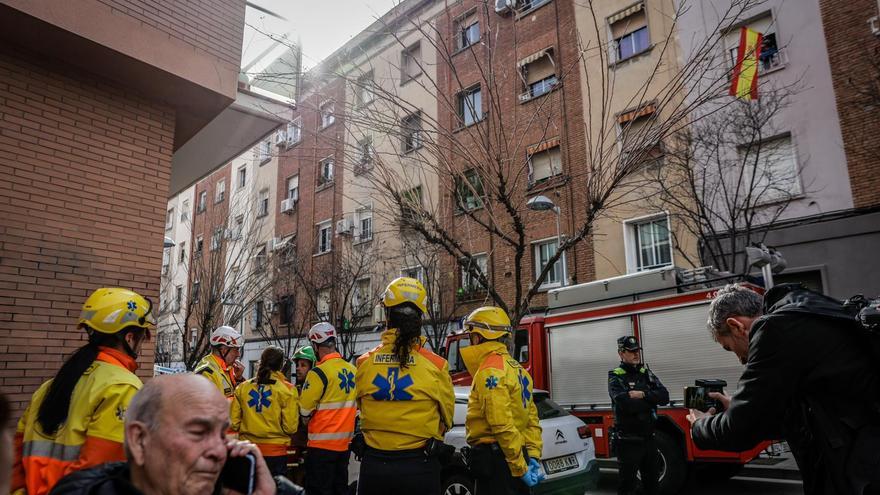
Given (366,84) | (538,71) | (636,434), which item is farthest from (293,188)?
(636,434)

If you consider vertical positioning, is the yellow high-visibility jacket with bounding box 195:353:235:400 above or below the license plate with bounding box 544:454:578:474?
above

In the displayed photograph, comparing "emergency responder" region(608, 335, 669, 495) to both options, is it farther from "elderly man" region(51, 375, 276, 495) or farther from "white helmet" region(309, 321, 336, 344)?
"elderly man" region(51, 375, 276, 495)

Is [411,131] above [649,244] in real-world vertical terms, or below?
below

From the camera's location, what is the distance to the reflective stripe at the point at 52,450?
8.43ft

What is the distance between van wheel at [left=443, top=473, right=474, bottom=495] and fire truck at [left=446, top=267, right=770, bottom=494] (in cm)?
315

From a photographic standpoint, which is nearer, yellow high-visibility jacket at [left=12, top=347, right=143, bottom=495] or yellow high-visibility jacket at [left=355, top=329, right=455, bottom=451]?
yellow high-visibility jacket at [left=12, top=347, right=143, bottom=495]

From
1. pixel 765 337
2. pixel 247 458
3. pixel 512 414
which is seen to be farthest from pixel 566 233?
pixel 247 458

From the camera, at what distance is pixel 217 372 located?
621 cm

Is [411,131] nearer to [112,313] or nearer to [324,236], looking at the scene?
[112,313]

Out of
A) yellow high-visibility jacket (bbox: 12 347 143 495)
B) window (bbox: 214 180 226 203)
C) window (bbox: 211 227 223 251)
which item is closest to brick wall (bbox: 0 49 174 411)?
yellow high-visibility jacket (bbox: 12 347 143 495)

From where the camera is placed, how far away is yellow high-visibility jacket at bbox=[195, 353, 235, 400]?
6141 millimetres

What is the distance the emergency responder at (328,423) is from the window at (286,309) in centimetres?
1703

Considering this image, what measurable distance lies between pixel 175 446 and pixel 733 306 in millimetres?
2444

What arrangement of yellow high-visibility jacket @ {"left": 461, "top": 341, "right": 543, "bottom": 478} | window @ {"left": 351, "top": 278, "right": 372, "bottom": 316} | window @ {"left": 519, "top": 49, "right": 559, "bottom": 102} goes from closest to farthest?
yellow high-visibility jacket @ {"left": 461, "top": 341, "right": 543, "bottom": 478} → window @ {"left": 519, "top": 49, "right": 559, "bottom": 102} → window @ {"left": 351, "top": 278, "right": 372, "bottom": 316}
